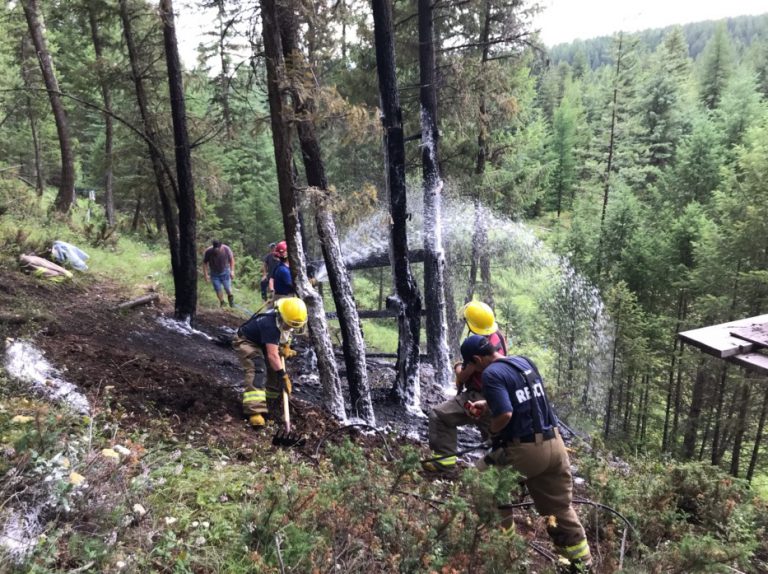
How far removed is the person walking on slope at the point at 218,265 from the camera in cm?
1198

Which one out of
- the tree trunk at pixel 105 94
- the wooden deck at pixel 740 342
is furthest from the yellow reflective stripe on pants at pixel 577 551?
the tree trunk at pixel 105 94

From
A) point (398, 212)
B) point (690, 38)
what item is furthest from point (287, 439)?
point (690, 38)

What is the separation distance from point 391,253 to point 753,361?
513 cm

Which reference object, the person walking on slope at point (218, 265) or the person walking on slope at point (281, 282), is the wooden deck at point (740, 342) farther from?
the person walking on slope at point (218, 265)

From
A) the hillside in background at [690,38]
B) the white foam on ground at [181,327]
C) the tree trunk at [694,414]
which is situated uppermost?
the hillside in background at [690,38]

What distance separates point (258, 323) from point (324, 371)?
127 cm

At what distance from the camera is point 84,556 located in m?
2.50

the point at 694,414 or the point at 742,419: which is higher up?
the point at 742,419

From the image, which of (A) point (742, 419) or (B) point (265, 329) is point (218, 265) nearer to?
(B) point (265, 329)

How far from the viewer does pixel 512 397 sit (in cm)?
391

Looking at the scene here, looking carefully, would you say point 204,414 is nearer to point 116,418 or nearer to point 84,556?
point 116,418

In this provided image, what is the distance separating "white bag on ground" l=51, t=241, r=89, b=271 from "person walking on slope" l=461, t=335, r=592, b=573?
10.4 metres

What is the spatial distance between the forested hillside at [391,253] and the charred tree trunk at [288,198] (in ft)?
0.11

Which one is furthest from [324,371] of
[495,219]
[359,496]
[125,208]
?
[125,208]
